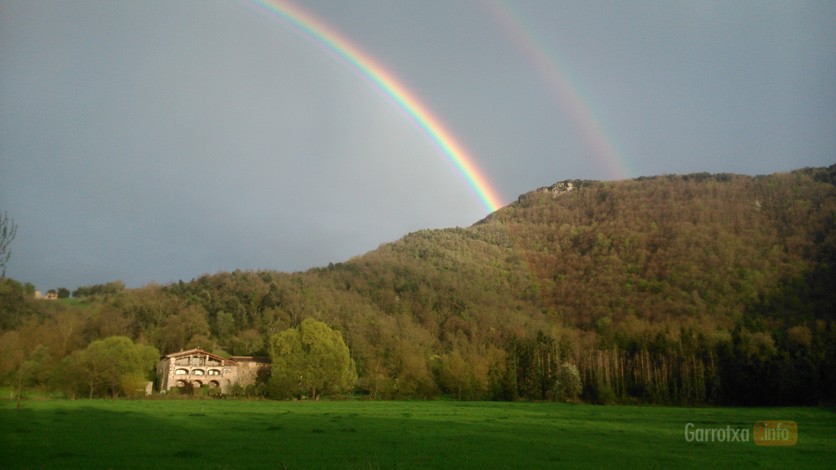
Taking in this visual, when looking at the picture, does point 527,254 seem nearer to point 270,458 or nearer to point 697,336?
point 697,336

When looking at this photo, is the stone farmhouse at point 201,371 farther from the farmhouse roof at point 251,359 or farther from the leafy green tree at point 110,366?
the leafy green tree at point 110,366

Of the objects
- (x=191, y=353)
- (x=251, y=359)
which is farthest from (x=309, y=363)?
(x=251, y=359)

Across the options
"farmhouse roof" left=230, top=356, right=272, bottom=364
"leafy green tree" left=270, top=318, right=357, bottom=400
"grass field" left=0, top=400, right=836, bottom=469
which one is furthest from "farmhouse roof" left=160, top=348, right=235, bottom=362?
"grass field" left=0, top=400, right=836, bottom=469

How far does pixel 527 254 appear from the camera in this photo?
630 feet

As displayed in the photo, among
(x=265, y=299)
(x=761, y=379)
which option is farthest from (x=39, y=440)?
(x=265, y=299)

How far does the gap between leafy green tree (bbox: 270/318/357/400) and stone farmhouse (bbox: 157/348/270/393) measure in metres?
8.74

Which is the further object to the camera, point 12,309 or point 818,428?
point 12,309

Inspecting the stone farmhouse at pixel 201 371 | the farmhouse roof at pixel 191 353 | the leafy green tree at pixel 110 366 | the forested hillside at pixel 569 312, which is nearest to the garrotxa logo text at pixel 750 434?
the forested hillside at pixel 569 312

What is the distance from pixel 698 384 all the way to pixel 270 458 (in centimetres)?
7647

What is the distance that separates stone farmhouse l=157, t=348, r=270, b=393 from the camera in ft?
302

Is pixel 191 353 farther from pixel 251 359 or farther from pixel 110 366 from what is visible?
pixel 110 366

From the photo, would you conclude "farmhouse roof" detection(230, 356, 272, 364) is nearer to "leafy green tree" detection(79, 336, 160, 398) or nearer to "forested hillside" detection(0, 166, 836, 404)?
"forested hillside" detection(0, 166, 836, 404)

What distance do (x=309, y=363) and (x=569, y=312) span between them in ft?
274

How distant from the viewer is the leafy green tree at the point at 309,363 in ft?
266
